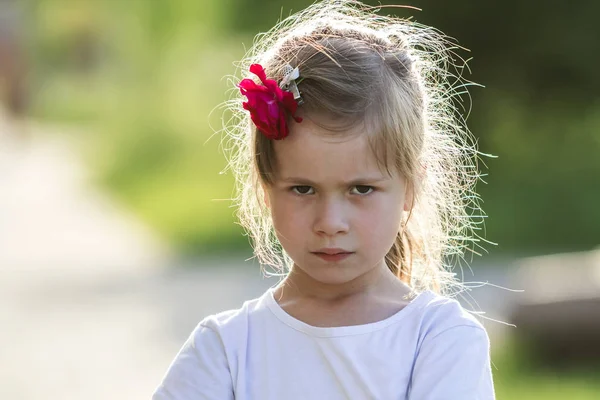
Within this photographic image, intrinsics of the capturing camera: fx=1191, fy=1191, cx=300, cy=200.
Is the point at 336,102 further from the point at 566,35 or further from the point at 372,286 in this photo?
the point at 566,35

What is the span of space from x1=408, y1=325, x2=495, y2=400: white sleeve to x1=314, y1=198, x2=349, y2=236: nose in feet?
0.95

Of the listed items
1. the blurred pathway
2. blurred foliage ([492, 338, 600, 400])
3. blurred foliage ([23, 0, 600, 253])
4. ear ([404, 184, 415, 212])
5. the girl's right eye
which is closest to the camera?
the girl's right eye

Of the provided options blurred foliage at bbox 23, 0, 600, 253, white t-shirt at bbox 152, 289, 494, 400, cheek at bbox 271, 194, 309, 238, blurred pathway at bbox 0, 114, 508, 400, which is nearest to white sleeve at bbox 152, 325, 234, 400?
white t-shirt at bbox 152, 289, 494, 400

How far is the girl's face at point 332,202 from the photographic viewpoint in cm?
238

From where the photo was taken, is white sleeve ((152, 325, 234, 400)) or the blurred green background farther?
the blurred green background

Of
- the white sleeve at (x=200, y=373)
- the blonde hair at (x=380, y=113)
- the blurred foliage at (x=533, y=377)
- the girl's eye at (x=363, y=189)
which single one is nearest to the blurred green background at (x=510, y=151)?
the blurred foliage at (x=533, y=377)

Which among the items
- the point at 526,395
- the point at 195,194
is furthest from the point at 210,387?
the point at 195,194

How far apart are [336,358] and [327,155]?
42cm

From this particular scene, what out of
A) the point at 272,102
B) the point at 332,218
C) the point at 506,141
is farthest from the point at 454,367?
the point at 506,141

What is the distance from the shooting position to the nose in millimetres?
2381

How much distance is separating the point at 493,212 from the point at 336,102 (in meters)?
8.54

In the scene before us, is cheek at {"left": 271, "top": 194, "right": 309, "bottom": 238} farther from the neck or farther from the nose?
the neck

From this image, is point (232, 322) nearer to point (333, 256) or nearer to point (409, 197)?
point (333, 256)

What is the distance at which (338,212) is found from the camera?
2387 millimetres
